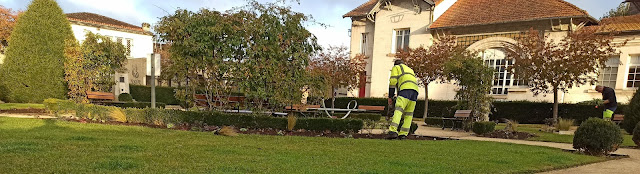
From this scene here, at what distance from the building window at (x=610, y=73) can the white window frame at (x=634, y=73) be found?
457 millimetres

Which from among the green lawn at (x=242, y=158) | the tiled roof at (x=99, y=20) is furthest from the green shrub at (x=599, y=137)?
the tiled roof at (x=99, y=20)

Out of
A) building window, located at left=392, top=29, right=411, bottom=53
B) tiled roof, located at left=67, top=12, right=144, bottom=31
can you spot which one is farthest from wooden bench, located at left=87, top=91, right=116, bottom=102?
tiled roof, located at left=67, top=12, right=144, bottom=31

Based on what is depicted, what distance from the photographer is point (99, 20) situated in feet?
118

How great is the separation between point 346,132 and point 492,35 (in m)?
15.5

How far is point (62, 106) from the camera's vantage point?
35.0ft

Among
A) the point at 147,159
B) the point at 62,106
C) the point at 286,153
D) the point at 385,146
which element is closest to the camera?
the point at 147,159

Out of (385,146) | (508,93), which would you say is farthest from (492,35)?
(385,146)

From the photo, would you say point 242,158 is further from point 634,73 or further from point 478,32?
point 634,73

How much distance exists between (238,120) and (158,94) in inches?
765

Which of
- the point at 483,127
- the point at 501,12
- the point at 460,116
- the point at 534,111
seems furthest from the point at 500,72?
the point at 483,127

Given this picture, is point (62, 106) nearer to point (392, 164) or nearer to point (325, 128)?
point (325, 128)

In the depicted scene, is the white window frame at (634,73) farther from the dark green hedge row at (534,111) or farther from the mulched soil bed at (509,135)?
the mulched soil bed at (509,135)

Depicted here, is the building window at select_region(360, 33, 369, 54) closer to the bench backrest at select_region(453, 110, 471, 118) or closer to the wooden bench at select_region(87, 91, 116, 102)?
the bench backrest at select_region(453, 110, 471, 118)

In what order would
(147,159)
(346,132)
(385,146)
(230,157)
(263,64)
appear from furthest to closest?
(263,64) → (346,132) → (385,146) → (230,157) → (147,159)
